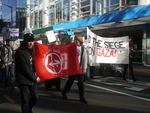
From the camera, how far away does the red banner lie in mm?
7387

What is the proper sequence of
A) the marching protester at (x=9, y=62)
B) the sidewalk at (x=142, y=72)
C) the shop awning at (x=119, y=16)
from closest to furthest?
the marching protester at (x=9, y=62) → the sidewalk at (x=142, y=72) → the shop awning at (x=119, y=16)

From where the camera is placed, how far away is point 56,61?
26.4 feet

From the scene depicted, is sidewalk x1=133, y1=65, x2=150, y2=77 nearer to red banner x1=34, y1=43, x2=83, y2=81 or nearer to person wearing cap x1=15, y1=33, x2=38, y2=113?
red banner x1=34, y1=43, x2=83, y2=81

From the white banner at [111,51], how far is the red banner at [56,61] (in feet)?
13.6

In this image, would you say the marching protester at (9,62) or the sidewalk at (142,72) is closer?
the marching protester at (9,62)

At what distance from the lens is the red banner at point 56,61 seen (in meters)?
7.39

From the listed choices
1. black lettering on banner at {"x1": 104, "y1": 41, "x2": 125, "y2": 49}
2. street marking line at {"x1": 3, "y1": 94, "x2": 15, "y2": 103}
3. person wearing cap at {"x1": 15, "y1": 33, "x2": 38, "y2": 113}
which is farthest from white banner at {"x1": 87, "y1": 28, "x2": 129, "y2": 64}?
person wearing cap at {"x1": 15, "y1": 33, "x2": 38, "y2": 113}

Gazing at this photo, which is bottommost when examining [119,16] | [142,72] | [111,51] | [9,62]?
[142,72]

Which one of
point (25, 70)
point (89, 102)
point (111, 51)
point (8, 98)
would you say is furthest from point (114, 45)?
point (25, 70)

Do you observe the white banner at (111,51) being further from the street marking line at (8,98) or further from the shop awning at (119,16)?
the shop awning at (119,16)

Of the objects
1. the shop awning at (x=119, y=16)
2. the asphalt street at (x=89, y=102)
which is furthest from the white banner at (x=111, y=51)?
the shop awning at (x=119, y=16)

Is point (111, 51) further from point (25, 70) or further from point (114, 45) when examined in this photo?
point (25, 70)

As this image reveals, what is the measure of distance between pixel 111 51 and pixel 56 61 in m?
5.13

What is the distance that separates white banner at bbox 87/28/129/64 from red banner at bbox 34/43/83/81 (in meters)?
4.14
